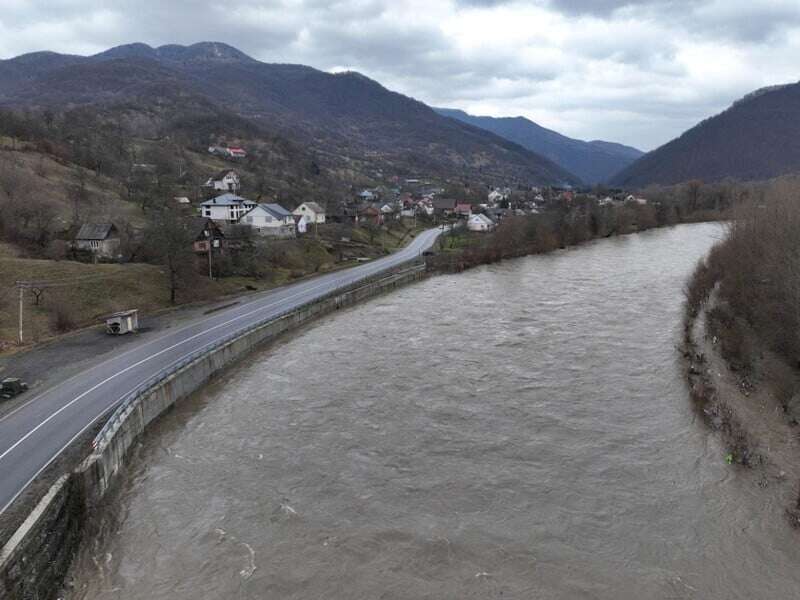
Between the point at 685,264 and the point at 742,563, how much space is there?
5777 cm

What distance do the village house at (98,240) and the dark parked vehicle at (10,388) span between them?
28.1 metres

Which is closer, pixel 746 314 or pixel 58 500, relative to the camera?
pixel 58 500

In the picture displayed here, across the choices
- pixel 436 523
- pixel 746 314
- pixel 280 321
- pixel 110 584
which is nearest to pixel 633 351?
pixel 746 314

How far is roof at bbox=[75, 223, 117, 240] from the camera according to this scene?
52.3 m

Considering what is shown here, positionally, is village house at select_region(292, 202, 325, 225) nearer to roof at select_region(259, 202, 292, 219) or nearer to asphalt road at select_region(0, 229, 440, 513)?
roof at select_region(259, 202, 292, 219)

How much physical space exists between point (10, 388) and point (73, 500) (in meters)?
10.6

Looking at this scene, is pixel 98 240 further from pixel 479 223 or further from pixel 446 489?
pixel 479 223

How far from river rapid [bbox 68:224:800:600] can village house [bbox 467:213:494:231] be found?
75535mm

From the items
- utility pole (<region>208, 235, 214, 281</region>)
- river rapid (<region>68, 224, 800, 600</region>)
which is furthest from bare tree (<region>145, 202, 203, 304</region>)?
river rapid (<region>68, 224, 800, 600</region>)

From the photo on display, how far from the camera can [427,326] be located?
141 feet

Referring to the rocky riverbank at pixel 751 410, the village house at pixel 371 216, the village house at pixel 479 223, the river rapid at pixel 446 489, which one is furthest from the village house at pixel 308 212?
the rocky riverbank at pixel 751 410

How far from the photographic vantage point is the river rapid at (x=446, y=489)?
15.9 metres

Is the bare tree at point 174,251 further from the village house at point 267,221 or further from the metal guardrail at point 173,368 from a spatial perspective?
the village house at point 267,221

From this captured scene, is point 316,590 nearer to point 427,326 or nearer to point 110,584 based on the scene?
point 110,584
